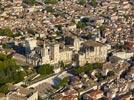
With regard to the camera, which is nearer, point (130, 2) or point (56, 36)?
point (56, 36)

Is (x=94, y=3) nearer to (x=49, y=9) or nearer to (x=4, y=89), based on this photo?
(x=49, y=9)

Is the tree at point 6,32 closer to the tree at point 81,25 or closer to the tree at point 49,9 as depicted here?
the tree at point 81,25

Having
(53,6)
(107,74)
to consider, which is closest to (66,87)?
(107,74)

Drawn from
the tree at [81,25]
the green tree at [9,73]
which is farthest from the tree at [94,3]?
the green tree at [9,73]

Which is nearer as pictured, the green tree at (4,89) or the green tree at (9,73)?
the green tree at (4,89)

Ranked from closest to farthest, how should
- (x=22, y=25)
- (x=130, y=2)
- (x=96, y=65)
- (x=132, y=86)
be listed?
(x=132, y=86) < (x=96, y=65) < (x=22, y=25) < (x=130, y=2)

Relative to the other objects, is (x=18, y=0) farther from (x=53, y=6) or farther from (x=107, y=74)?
(x=107, y=74)

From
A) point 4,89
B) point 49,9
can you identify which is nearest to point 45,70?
point 4,89

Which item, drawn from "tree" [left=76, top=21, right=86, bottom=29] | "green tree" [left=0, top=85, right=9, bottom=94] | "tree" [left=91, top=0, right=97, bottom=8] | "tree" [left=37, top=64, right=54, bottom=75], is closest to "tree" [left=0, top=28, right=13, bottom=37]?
"tree" [left=76, top=21, right=86, bottom=29]

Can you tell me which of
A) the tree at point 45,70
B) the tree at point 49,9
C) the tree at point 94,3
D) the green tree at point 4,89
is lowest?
the tree at point 94,3
